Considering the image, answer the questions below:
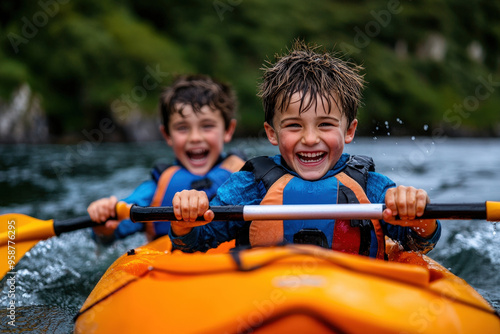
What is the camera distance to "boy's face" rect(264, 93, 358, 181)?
178cm

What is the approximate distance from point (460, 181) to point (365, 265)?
555 cm

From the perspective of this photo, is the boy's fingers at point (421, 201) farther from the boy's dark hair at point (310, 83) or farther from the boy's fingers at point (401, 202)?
the boy's dark hair at point (310, 83)

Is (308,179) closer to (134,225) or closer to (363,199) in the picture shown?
(363,199)

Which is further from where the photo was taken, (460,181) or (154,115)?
(154,115)

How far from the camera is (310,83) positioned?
1792 millimetres

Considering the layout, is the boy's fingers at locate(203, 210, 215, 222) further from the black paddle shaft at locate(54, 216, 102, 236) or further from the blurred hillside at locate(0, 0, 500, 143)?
the blurred hillside at locate(0, 0, 500, 143)

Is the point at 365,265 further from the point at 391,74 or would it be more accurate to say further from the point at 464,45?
the point at 464,45

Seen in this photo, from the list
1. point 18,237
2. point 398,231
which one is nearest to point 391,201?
point 398,231

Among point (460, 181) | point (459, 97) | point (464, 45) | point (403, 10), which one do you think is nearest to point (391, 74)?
point (459, 97)

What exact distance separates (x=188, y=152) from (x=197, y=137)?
0.44 ft

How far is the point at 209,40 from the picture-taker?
858 inches

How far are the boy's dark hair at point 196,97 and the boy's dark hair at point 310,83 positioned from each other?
2.83 ft

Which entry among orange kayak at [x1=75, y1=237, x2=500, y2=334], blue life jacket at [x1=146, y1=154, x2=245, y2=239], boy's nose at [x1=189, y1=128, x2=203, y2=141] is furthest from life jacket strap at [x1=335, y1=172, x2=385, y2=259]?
boy's nose at [x1=189, y1=128, x2=203, y2=141]

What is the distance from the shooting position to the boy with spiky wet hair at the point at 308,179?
69.6 inches
